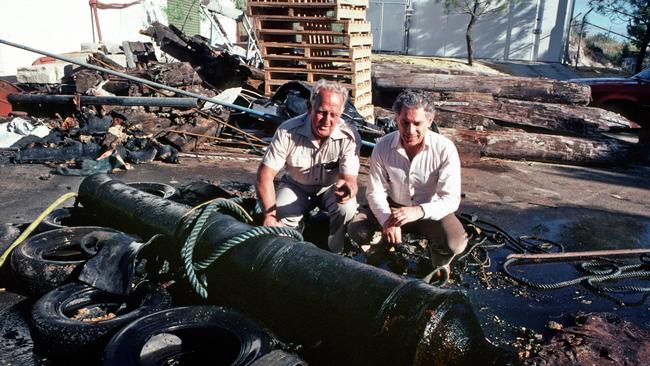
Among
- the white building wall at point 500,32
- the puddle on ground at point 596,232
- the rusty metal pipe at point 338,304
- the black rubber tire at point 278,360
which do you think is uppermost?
the white building wall at point 500,32

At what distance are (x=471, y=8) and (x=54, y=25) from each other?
19.8m

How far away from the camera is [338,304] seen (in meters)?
2.58

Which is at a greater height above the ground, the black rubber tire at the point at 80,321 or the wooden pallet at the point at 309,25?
the wooden pallet at the point at 309,25

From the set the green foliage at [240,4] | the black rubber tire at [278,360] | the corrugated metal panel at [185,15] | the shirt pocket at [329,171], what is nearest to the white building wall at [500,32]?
the green foliage at [240,4]

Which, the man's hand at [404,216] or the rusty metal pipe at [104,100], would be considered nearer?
the man's hand at [404,216]

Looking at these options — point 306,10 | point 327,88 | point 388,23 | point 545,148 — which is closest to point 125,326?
point 327,88

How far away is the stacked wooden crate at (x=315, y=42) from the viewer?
8.96m

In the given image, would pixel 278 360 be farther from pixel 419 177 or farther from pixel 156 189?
pixel 156 189

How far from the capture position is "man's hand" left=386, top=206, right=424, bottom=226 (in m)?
3.75

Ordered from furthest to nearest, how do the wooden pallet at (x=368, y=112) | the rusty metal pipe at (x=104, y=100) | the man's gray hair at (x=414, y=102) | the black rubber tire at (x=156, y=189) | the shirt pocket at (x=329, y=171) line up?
the wooden pallet at (x=368, y=112)
the rusty metal pipe at (x=104, y=100)
the black rubber tire at (x=156, y=189)
the shirt pocket at (x=329, y=171)
the man's gray hair at (x=414, y=102)

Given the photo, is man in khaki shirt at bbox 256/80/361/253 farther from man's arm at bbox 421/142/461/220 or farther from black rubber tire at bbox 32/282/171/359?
black rubber tire at bbox 32/282/171/359

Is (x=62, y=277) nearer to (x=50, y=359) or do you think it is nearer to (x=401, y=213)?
(x=50, y=359)

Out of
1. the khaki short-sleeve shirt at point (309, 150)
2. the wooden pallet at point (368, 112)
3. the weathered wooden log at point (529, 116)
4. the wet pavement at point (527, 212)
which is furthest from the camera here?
the weathered wooden log at point (529, 116)

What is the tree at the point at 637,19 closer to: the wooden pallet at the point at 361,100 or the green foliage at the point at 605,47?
the green foliage at the point at 605,47
